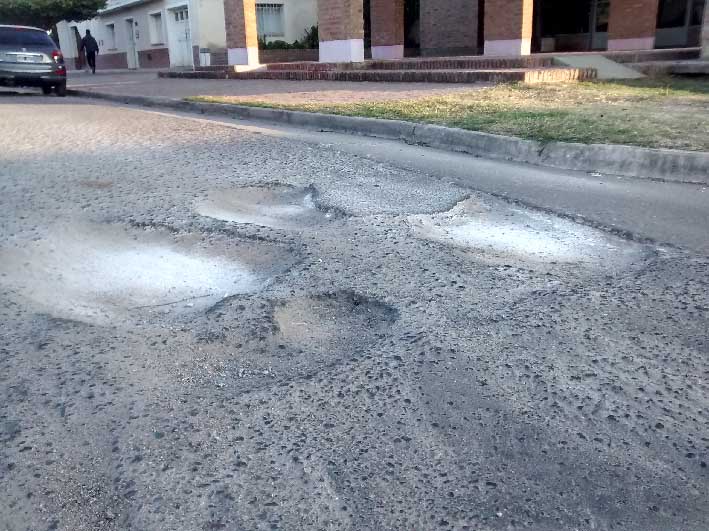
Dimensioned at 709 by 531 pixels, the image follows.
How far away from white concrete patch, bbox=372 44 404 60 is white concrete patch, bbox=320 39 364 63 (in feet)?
15.4

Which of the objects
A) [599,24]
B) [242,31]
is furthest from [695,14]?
[242,31]

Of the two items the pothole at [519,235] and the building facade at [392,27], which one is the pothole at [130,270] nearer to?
the pothole at [519,235]

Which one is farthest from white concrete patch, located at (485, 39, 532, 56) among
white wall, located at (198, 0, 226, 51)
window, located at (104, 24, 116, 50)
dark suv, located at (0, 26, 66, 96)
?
window, located at (104, 24, 116, 50)

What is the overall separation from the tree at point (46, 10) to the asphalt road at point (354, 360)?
1198 inches

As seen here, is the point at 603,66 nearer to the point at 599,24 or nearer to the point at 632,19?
the point at 632,19

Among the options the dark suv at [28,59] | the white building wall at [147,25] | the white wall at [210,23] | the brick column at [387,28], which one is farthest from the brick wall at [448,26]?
the dark suv at [28,59]

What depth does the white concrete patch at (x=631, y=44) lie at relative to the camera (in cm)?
1873

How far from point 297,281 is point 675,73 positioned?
13.7m

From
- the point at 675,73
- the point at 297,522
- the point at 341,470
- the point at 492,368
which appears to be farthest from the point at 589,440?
the point at 675,73

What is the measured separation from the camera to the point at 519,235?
430cm

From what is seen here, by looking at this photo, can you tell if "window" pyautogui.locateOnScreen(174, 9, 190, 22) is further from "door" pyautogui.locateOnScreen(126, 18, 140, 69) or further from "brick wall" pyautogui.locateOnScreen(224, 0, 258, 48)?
"brick wall" pyautogui.locateOnScreen(224, 0, 258, 48)

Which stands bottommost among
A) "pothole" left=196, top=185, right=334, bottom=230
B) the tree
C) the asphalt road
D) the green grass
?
the asphalt road

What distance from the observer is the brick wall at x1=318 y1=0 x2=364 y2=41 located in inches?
712

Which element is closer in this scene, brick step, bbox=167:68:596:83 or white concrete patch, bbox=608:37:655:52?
brick step, bbox=167:68:596:83
